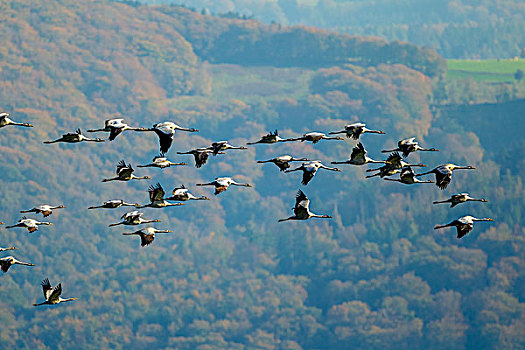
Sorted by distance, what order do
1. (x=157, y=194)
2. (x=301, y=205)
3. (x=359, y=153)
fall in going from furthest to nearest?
(x=157, y=194)
(x=359, y=153)
(x=301, y=205)

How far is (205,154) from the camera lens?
6209 centimetres

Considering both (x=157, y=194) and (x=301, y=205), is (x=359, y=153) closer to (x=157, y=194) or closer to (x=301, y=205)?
(x=301, y=205)

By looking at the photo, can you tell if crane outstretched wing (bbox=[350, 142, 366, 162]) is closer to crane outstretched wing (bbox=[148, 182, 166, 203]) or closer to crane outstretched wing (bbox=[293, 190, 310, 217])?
crane outstretched wing (bbox=[293, 190, 310, 217])

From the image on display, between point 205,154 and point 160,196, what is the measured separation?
112 inches

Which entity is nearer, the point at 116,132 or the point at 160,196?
the point at 116,132

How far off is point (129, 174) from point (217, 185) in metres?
4.42

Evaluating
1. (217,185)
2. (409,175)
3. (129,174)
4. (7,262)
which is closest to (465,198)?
(409,175)

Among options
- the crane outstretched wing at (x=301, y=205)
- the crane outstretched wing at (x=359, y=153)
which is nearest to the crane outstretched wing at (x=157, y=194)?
the crane outstretched wing at (x=301, y=205)

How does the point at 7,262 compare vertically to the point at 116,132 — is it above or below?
below

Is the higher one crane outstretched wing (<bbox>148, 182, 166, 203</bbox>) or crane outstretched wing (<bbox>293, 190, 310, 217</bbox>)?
crane outstretched wing (<bbox>148, 182, 166, 203</bbox>)

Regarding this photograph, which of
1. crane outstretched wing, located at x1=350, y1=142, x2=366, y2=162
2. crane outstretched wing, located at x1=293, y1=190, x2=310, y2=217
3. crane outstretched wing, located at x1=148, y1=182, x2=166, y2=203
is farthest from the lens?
crane outstretched wing, located at x1=148, y1=182, x2=166, y2=203

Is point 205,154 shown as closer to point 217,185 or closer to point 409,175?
point 217,185

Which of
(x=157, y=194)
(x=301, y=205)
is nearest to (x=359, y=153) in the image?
(x=301, y=205)

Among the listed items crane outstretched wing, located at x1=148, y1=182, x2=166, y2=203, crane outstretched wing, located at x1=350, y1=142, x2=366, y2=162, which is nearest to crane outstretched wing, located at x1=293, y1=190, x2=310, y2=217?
crane outstretched wing, located at x1=350, y1=142, x2=366, y2=162
